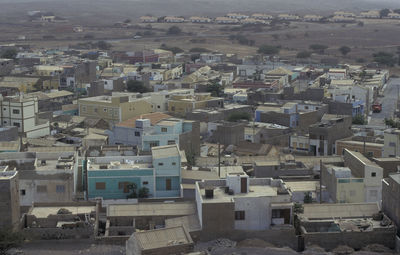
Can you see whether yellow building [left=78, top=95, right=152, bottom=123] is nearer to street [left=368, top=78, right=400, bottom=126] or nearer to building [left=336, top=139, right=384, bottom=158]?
building [left=336, top=139, right=384, bottom=158]

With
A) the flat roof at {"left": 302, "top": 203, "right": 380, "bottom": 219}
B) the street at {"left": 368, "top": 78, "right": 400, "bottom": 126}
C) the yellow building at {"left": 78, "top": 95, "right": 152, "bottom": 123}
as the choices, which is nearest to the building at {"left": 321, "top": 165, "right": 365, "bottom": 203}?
the flat roof at {"left": 302, "top": 203, "right": 380, "bottom": 219}

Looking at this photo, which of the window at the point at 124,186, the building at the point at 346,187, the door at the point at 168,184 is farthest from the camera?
the door at the point at 168,184

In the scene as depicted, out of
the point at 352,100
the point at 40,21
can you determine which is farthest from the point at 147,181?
the point at 40,21

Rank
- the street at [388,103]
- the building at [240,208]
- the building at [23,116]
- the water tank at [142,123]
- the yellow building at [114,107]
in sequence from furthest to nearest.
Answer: the street at [388,103] → the yellow building at [114,107] → the building at [23,116] → the water tank at [142,123] → the building at [240,208]

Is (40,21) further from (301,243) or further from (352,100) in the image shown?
(301,243)

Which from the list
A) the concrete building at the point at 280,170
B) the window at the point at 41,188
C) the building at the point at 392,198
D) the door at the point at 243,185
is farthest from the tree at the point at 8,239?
the concrete building at the point at 280,170

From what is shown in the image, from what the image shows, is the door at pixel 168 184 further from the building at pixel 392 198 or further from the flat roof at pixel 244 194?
the building at pixel 392 198

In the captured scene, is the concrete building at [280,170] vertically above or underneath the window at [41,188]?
underneath
